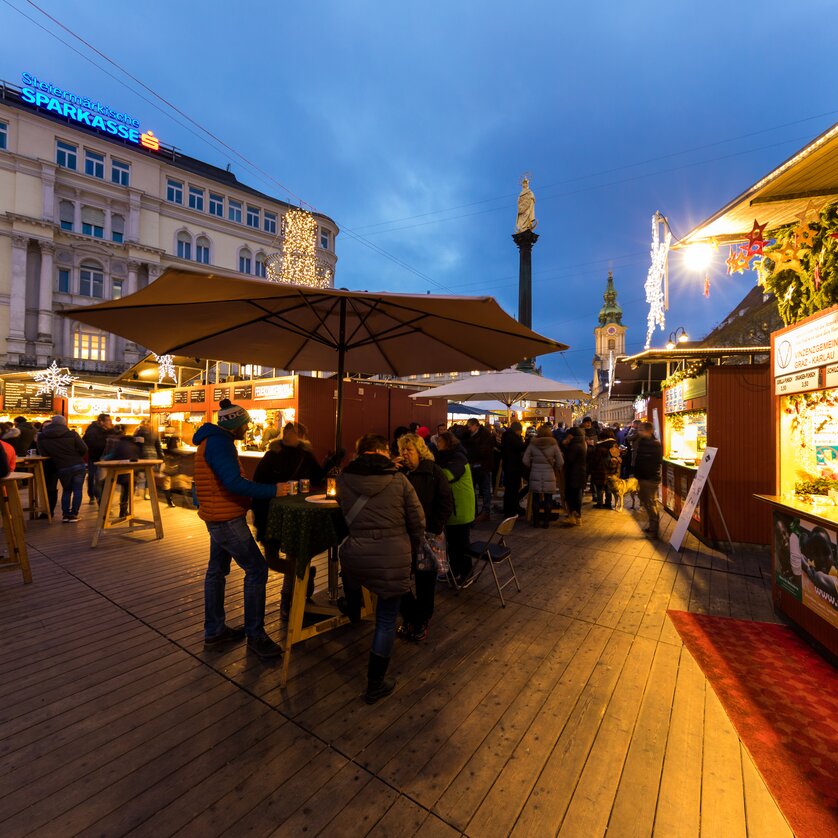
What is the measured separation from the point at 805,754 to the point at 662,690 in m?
0.73

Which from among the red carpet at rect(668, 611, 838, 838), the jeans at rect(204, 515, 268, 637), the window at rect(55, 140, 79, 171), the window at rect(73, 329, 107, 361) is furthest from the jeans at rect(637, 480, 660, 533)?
the window at rect(55, 140, 79, 171)

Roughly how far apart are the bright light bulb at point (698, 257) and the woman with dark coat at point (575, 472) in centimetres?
312

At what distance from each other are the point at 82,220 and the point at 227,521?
40435mm

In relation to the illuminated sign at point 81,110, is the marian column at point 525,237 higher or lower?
lower

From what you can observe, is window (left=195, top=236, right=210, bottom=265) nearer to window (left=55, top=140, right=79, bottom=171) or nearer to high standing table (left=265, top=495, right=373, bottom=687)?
window (left=55, top=140, right=79, bottom=171)

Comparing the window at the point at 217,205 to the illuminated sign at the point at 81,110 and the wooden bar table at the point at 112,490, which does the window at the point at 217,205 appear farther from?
the wooden bar table at the point at 112,490

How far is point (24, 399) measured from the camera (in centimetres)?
1423

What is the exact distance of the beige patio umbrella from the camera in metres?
3.00

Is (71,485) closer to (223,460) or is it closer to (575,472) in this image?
(223,460)

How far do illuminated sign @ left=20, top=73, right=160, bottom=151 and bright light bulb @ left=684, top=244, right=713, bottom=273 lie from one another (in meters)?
44.5

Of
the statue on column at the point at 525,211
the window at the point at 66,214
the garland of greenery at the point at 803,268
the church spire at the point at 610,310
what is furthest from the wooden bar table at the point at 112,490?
the church spire at the point at 610,310

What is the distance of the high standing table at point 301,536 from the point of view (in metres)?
2.92

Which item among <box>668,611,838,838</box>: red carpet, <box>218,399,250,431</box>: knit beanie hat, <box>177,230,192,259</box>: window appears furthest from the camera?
<box>177,230,192,259</box>: window

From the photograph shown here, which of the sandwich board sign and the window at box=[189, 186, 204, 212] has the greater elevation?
the window at box=[189, 186, 204, 212]
